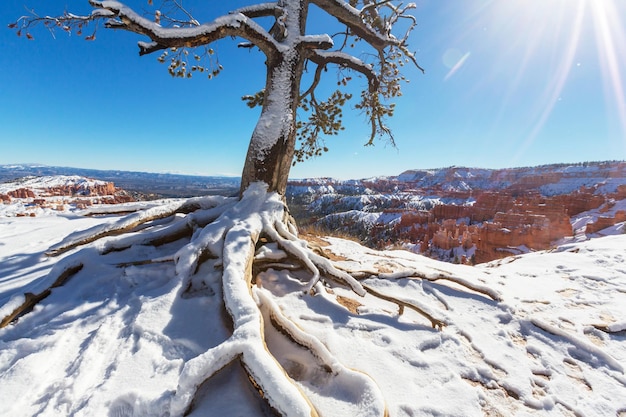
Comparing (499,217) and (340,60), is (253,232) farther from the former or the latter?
(499,217)

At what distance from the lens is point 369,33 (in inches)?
210

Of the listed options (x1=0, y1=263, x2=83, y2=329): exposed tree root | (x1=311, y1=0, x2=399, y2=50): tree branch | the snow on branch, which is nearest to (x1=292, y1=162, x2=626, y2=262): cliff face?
(x1=311, y1=0, x2=399, y2=50): tree branch

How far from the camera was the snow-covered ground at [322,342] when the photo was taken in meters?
1.67

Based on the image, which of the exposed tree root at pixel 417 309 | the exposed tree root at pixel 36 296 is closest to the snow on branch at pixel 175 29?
the exposed tree root at pixel 36 296

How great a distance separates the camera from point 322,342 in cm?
228

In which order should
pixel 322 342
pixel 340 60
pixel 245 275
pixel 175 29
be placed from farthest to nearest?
pixel 340 60 → pixel 175 29 → pixel 245 275 → pixel 322 342

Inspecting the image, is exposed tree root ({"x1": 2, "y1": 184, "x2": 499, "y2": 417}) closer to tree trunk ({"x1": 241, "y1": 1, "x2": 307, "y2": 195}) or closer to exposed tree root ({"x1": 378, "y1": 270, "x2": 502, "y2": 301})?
exposed tree root ({"x1": 378, "y1": 270, "x2": 502, "y2": 301})

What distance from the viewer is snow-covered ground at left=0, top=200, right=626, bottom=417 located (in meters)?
1.67

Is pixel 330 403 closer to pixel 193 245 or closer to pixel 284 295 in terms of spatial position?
pixel 284 295

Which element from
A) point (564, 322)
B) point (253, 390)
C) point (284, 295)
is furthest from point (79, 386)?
point (564, 322)

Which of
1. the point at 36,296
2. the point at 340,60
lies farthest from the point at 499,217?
the point at 36,296

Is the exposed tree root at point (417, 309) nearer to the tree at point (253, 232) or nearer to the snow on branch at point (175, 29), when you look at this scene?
the tree at point (253, 232)

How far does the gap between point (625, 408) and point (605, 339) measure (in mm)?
1285

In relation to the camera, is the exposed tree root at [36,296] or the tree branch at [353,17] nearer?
the exposed tree root at [36,296]
